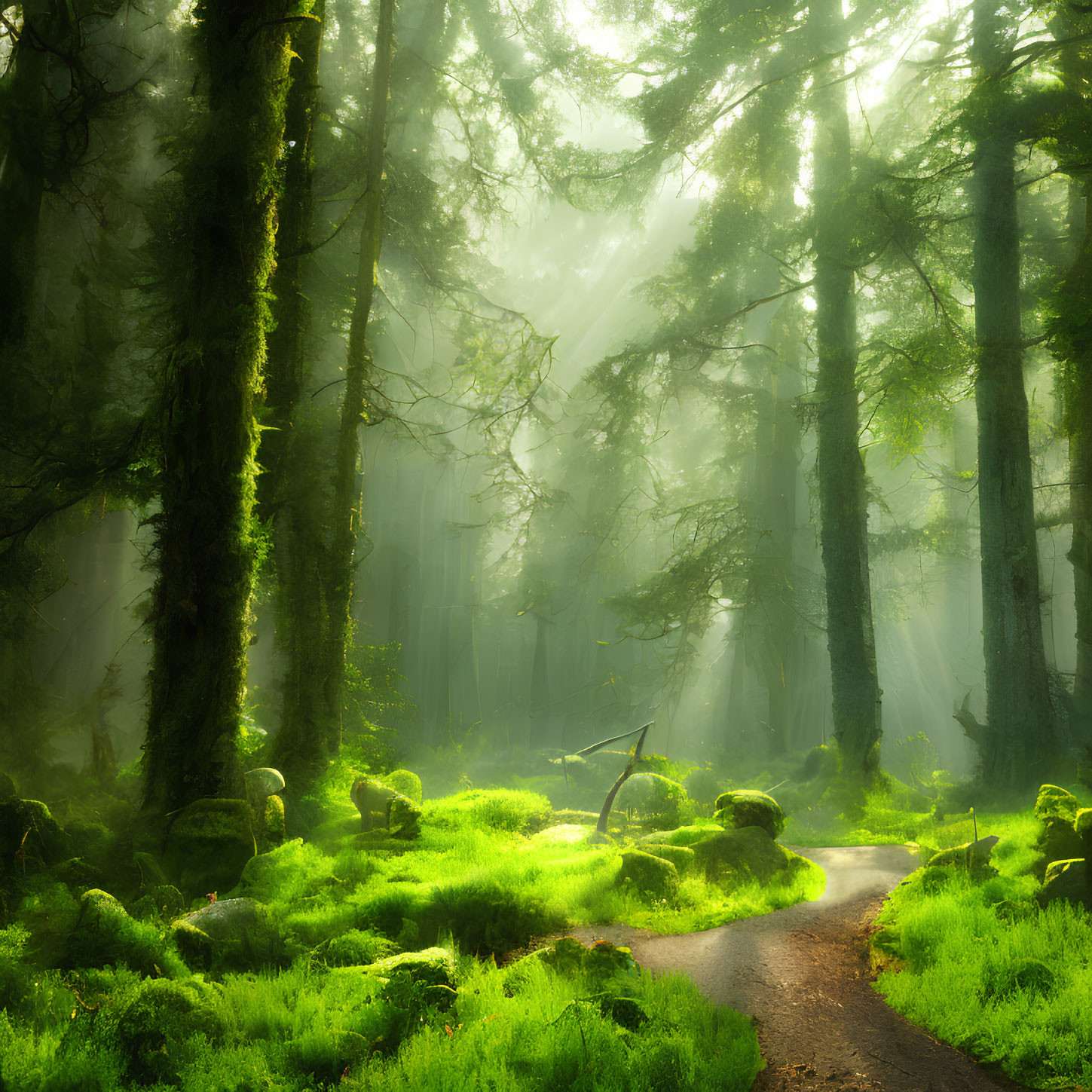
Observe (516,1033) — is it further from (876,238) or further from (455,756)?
(455,756)

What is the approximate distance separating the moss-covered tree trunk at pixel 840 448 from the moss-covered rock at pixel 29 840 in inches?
416

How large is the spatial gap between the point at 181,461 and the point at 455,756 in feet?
50.4

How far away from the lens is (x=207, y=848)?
217 inches

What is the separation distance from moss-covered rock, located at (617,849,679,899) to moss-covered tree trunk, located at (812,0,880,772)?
647cm

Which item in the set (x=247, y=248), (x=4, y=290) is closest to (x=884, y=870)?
(x=247, y=248)

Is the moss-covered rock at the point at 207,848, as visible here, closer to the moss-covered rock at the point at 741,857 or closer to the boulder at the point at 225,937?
the boulder at the point at 225,937

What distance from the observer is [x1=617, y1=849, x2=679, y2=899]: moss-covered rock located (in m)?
5.97

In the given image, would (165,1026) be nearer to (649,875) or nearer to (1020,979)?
(649,875)

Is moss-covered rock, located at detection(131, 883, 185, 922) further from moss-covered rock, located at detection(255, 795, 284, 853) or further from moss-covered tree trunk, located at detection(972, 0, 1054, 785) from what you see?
moss-covered tree trunk, located at detection(972, 0, 1054, 785)

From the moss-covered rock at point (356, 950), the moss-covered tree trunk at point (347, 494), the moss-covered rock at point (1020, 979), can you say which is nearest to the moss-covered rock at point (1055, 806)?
the moss-covered rock at point (1020, 979)

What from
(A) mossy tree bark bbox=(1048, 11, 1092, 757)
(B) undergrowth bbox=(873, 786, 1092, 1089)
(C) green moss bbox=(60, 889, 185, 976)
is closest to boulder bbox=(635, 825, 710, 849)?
(B) undergrowth bbox=(873, 786, 1092, 1089)

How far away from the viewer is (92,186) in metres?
11.9

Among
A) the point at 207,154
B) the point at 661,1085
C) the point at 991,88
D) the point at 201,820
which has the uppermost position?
the point at 991,88

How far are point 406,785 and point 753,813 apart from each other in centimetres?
440
